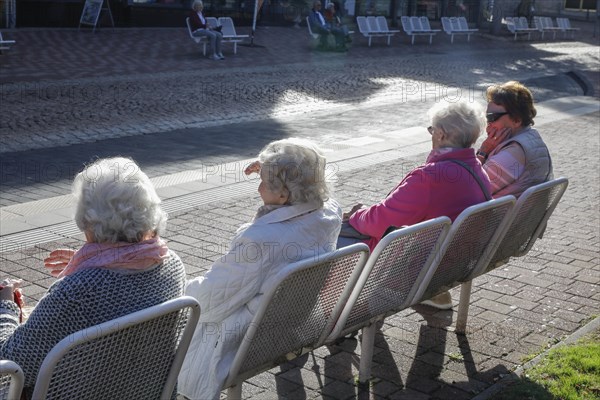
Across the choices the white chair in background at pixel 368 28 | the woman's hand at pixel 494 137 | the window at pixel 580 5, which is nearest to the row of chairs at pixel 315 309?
the woman's hand at pixel 494 137

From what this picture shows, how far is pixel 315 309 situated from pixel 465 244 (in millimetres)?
1214

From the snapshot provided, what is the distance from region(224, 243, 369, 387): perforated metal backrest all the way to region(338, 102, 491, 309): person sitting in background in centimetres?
100

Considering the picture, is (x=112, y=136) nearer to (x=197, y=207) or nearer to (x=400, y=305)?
(x=197, y=207)

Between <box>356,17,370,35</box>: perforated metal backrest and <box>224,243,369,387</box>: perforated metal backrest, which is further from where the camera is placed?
<box>356,17,370,35</box>: perforated metal backrest

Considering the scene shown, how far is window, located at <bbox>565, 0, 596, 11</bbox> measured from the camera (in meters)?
51.3

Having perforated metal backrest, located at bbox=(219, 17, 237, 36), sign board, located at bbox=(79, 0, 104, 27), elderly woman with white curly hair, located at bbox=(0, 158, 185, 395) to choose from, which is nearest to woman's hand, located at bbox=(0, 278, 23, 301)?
elderly woman with white curly hair, located at bbox=(0, 158, 185, 395)

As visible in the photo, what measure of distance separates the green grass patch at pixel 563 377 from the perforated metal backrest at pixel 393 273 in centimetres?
67

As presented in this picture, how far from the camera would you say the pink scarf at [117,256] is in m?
3.03

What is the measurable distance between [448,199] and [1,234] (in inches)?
141

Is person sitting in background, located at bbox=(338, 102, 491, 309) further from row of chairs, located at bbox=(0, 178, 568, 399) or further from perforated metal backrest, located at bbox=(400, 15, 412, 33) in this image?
perforated metal backrest, located at bbox=(400, 15, 412, 33)

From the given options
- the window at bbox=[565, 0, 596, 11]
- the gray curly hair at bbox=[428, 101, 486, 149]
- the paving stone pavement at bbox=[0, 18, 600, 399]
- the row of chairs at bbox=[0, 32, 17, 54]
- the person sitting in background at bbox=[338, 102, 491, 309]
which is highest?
the window at bbox=[565, 0, 596, 11]

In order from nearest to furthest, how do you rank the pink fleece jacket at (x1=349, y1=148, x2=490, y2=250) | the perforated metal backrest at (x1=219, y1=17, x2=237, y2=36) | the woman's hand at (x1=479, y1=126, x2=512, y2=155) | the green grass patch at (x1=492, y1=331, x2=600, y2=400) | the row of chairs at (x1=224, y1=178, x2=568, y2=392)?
the row of chairs at (x1=224, y1=178, x2=568, y2=392), the green grass patch at (x1=492, y1=331, x2=600, y2=400), the pink fleece jacket at (x1=349, y1=148, x2=490, y2=250), the woman's hand at (x1=479, y1=126, x2=512, y2=155), the perforated metal backrest at (x1=219, y1=17, x2=237, y2=36)

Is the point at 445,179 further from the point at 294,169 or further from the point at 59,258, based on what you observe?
the point at 59,258

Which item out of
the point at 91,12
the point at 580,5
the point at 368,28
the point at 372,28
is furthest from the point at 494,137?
the point at 580,5
